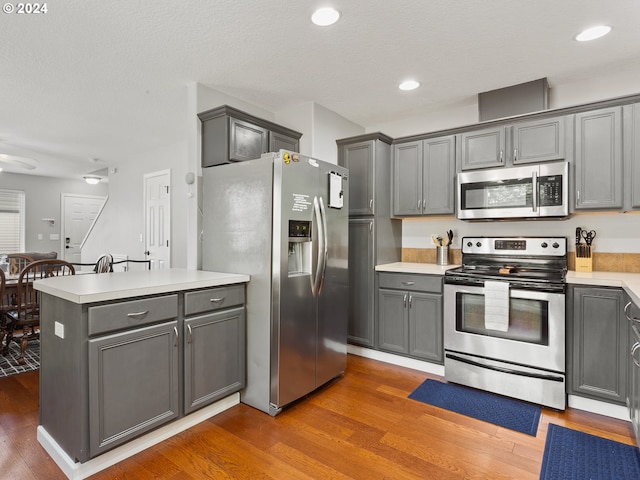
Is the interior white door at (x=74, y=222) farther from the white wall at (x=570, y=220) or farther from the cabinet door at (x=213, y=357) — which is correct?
the white wall at (x=570, y=220)

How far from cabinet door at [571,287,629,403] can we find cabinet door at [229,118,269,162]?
9.19 feet

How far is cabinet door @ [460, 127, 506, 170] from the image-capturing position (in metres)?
3.10

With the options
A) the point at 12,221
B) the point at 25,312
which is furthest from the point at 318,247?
the point at 12,221

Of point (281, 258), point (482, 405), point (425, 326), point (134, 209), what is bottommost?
point (482, 405)

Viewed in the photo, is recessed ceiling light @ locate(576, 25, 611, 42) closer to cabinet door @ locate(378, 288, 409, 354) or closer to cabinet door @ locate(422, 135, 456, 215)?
cabinet door @ locate(422, 135, 456, 215)

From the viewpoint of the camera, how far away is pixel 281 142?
136 inches

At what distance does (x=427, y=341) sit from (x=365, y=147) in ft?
6.57

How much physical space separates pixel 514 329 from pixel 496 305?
225 millimetres

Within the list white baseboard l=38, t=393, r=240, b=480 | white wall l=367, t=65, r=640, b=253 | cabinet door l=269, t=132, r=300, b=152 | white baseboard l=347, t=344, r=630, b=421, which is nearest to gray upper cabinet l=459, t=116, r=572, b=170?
white wall l=367, t=65, r=640, b=253

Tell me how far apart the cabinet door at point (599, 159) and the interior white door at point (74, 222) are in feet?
28.3

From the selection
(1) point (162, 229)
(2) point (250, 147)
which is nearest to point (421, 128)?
(2) point (250, 147)

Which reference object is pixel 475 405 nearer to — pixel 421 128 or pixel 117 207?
pixel 421 128

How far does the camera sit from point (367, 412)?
250 centimetres

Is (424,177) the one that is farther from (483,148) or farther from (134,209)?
(134,209)
